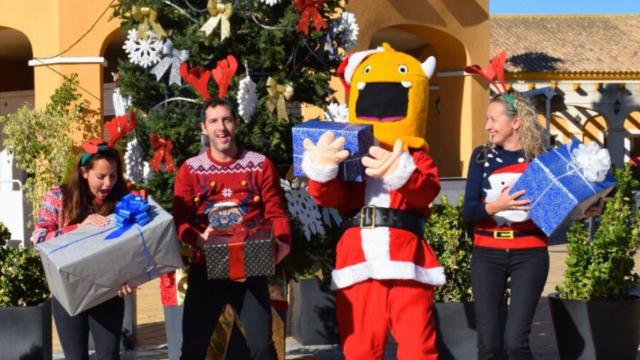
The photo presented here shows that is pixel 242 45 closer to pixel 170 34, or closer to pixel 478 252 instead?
pixel 170 34

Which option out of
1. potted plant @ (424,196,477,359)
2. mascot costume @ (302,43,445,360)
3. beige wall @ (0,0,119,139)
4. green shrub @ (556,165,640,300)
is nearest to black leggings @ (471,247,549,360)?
mascot costume @ (302,43,445,360)

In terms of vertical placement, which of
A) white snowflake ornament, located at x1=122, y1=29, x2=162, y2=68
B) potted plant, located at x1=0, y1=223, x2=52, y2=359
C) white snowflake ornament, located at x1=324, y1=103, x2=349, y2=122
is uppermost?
white snowflake ornament, located at x1=122, y1=29, x2=162, y2=68

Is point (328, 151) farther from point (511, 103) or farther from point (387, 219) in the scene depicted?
point (511, 103)

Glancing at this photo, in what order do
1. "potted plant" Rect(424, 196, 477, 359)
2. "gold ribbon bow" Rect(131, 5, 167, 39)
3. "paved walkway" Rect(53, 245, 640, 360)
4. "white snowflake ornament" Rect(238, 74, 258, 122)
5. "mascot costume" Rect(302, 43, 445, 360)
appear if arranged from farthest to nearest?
1. "paved walkway" Rect(53, 245, 640, 360)
2. "potted plant" Rect(424, 196, 477, 359)
3. "gold ribbon bow" Rect(131, 5, 167, 39)
4. "white snowflake ornament" Rect(238, 74, 258, 122)
5. "mascot costume" Rect(302, 43, 445, 360)

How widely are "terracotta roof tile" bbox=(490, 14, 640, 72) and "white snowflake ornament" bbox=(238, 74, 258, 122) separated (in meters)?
22.5

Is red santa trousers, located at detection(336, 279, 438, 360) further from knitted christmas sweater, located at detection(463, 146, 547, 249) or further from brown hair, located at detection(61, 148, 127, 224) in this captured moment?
brown hair, located at detection(61, 148, 127, 224)

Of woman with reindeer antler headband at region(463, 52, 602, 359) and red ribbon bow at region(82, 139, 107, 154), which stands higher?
red ribbon bow at region(82, 139, 107, 154)

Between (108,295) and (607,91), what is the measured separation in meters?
26.1

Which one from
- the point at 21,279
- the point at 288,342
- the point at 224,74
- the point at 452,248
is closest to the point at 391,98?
the point at 224,74

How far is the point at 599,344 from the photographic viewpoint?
6.16m

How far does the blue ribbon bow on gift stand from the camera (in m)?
4.40

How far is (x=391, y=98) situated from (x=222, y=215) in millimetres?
1065

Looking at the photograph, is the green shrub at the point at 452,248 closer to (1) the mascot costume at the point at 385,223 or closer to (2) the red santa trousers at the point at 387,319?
A: (1) the mascot costume at the point at 385,223

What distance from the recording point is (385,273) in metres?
4.55
